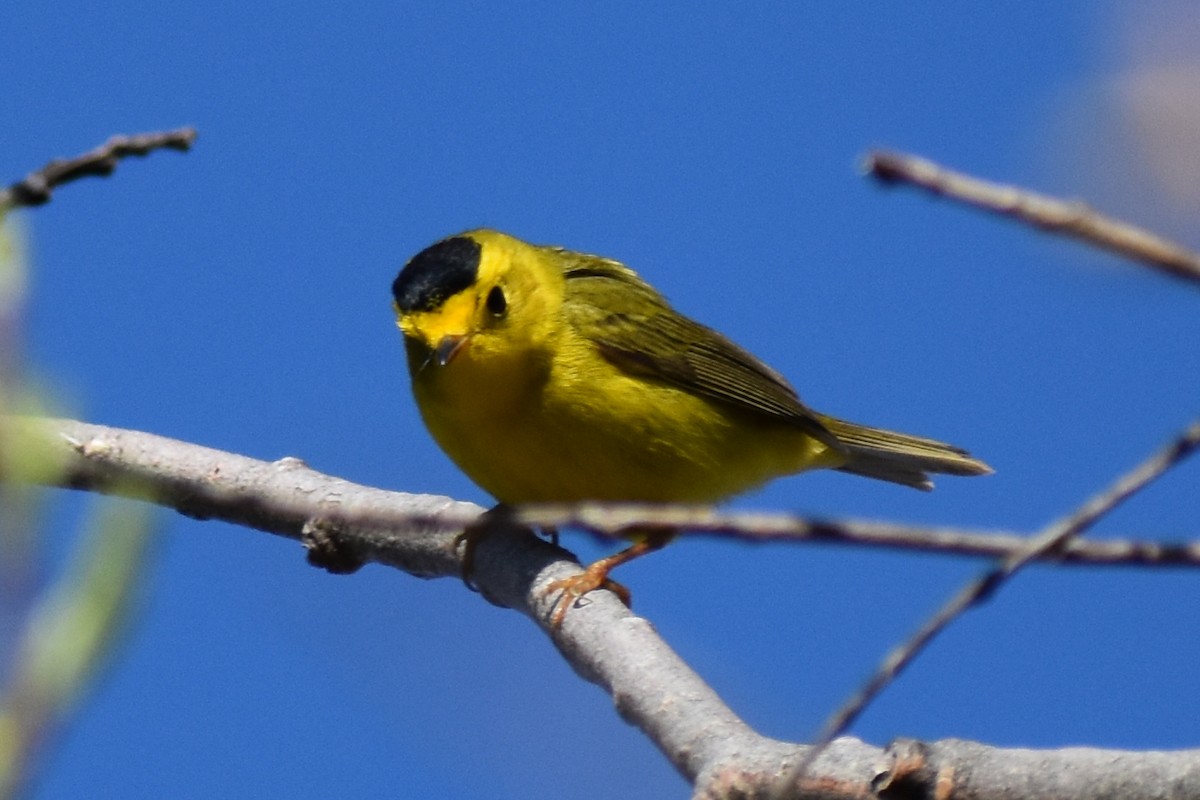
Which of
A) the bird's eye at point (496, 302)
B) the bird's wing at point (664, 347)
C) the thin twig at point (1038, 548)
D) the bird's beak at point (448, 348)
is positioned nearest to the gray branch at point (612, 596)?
the thin twig at point (1038, 548)

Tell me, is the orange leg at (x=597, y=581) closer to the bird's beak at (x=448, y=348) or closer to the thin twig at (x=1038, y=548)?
the bird's beak at (x=448, y=348)

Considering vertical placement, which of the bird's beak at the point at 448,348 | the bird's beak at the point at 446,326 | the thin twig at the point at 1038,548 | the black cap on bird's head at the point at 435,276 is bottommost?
the thin twig at the point at 1038,548

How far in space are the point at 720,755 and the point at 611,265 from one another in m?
3.55

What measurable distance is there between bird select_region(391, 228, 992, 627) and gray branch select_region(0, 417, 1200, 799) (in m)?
0.21

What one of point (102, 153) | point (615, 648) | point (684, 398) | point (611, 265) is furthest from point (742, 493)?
point (102, 153)

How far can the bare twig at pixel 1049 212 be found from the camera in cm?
88

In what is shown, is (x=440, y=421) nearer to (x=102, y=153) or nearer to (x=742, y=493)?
(x=742, y=493)

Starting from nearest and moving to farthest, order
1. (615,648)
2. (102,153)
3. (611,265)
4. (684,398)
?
(102,153)
(615,648)
(684,398)
(611,265)

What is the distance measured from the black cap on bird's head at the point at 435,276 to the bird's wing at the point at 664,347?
17.0 inches

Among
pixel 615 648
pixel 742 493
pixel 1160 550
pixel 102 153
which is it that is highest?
pixel 742 493

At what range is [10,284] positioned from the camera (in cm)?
120

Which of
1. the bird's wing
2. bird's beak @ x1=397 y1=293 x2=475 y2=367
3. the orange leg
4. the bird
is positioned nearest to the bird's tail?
the bird's wing

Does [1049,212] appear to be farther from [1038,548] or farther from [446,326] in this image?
[446,326]

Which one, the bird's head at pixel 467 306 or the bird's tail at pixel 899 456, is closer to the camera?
the bird's head at pixel 467 306
